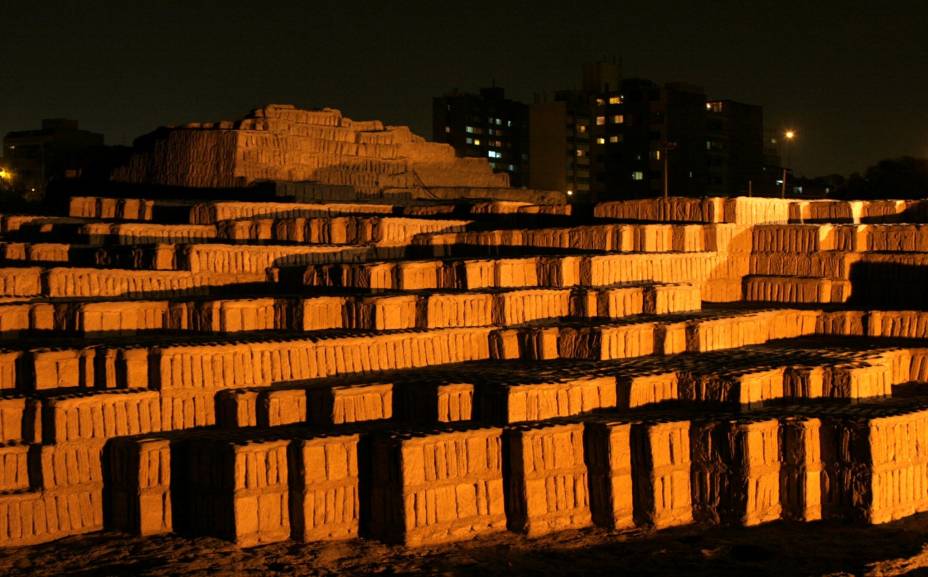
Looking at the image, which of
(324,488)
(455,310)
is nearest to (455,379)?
(324,488)

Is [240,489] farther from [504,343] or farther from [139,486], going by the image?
[504,343]

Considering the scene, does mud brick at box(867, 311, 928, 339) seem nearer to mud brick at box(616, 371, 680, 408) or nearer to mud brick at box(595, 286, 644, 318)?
mud brick at box(595, 286, 644, 318)

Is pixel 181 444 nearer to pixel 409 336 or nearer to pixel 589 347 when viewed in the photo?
pixel 409 336

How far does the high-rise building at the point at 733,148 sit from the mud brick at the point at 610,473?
72376mm

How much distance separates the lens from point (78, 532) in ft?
44.0

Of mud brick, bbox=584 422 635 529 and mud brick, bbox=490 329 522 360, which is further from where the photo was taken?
mud brick, bbox=490 329 522 360

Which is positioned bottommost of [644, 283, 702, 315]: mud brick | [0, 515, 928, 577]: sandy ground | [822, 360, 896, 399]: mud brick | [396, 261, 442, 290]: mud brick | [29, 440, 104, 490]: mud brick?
[0, 515, 928, 577]: sandy ground

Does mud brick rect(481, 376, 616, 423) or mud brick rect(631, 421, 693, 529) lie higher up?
mud brick rect(481, 376, 616, 423)

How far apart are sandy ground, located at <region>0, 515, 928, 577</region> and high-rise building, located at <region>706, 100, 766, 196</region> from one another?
7271 centimetres

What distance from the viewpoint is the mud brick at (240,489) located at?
12.6 metres

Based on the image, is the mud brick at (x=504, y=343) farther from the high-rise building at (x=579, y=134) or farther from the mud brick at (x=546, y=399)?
the high-rise building at (x=579, y=134)

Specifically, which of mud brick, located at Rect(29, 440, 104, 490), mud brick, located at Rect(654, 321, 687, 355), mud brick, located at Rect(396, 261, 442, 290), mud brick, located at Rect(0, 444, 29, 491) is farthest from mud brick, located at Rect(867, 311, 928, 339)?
mud brick, located at Rect(0, 444, 29, 491)

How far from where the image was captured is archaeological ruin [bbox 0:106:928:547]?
1312 cm

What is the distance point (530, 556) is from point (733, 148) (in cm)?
7896
